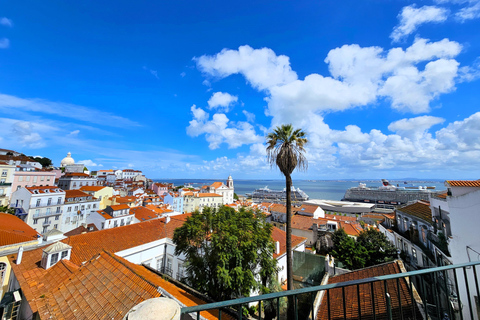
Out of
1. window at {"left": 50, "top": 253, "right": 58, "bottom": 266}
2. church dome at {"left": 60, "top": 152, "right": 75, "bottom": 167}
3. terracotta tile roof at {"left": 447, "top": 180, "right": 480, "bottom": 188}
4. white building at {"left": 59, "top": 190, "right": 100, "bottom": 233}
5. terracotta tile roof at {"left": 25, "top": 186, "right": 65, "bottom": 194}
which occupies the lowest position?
white building at {"left": 59, "top": 190, "right": 100, "bottom": 233}

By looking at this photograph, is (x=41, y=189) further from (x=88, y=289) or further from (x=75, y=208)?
(x=88, y=289)

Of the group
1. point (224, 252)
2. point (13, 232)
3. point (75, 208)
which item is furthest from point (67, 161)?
point (224, 252)

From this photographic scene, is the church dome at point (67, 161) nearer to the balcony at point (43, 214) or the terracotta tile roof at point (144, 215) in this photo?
the balcony at point (43, 214)

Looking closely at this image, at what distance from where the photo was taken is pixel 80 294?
790 centimetres

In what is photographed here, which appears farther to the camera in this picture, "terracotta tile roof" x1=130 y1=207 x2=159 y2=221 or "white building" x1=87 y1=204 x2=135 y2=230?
"terracotta tile roof" x1=130 y1=207 x2=159 y2=221

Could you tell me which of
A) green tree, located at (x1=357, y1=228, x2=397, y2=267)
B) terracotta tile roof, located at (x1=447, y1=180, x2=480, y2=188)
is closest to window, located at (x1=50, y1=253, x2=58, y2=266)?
terracotta tile roof, located at (x1=447, y1=180, x2=480, y2=188)

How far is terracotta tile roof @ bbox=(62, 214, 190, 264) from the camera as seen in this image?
552 inches

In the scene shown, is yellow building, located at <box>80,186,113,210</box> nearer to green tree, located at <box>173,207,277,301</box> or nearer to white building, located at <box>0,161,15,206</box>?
white building, located at <box>0,161,15,206</box>

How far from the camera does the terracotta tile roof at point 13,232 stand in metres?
13.5

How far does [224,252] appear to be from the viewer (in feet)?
35.9

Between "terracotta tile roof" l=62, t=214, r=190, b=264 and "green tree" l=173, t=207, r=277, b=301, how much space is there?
21.5ft

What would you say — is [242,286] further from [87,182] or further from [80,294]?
[87,182]

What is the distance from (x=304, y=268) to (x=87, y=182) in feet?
209

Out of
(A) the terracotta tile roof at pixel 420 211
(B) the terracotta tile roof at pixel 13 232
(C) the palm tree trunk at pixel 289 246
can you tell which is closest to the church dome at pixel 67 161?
(B) the terracotta tile roof at pixel 13 232
